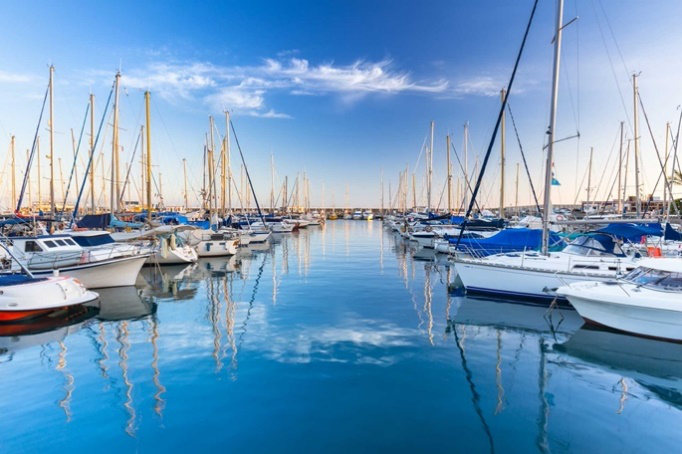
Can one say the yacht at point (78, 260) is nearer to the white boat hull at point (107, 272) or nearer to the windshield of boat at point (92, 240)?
the white boat hull at point (107, 272)

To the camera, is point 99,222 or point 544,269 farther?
point 99,222

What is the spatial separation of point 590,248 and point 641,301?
18.6ft

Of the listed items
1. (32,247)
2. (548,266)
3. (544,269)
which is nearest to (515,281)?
(544,269)

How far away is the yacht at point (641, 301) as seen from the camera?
402 inches

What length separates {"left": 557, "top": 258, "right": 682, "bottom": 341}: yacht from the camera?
10219mm

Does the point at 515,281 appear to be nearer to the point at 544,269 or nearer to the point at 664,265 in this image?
the point at 544,269

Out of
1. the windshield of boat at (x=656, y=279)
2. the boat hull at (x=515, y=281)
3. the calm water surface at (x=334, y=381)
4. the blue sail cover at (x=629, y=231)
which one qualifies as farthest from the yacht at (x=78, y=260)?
the blue sail cover at (x=629, y=231)

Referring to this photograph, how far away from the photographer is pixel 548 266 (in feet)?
49.1

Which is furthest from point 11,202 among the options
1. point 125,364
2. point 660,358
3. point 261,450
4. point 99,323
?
point 660,358

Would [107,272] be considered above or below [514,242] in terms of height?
below

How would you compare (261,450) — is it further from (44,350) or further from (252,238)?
(252,238)

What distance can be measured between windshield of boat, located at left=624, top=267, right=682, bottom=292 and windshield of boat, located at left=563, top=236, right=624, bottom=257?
366cm

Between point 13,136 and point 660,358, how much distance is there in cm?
6078

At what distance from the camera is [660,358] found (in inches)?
371
